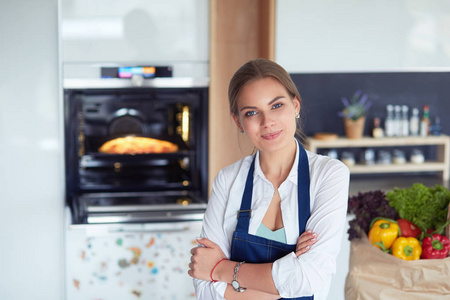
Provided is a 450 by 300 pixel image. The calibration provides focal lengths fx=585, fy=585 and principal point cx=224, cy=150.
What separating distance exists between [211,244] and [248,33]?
1475 mm

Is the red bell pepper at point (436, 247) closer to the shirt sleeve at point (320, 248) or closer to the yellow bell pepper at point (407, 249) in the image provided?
the yellow bell pepper at point (407, 249)

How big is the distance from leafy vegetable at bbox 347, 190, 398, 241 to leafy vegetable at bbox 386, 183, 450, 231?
0.09 feet

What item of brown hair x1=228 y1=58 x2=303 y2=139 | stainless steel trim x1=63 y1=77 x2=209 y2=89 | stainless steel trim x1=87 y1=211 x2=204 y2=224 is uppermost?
brown hair x1=228 y1=58 x2=303 y2=139

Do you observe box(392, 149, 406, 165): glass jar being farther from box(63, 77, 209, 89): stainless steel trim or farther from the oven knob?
the oven knob

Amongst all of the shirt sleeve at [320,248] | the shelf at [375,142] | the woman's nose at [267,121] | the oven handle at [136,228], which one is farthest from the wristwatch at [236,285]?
the shelf at [375,142]

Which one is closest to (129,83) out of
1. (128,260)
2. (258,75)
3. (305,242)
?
(128,260)

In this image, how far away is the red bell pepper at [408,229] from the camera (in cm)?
174

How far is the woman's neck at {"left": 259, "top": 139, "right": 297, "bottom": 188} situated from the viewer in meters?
1.56

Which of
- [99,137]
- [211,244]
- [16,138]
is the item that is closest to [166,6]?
[99,137]

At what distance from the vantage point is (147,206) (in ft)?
8.77

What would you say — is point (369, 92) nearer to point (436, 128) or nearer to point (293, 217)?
point (436, 128)

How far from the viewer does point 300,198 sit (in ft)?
4.84

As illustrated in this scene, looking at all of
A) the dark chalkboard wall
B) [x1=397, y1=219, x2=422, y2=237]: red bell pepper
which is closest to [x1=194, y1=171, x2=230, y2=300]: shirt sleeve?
[x1=397, y1=219, x2=422, y2=237]: red bell pepper

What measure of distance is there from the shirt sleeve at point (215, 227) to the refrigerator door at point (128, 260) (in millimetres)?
1052
